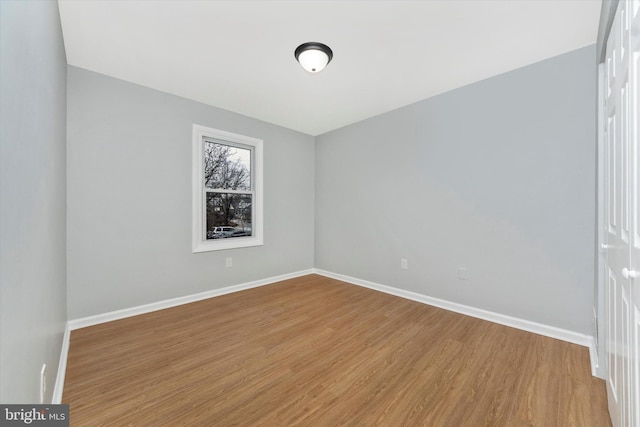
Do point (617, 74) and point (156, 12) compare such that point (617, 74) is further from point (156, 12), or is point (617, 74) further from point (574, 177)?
point (156, 12)

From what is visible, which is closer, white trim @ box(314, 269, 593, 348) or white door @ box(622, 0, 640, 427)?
white door @ box(622, 0, 640, 427)

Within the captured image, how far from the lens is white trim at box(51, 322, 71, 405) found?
157 cm

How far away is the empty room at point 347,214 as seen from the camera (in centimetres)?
120

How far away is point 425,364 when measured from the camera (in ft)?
6.46

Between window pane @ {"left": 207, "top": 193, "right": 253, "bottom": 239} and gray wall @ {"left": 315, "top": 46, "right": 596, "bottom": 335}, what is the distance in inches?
66.1

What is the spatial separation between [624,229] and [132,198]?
3725 millimetres

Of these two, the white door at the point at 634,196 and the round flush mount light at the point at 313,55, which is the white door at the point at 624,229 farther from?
the round flush mount light at the point at 313,55

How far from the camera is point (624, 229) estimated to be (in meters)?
1.10

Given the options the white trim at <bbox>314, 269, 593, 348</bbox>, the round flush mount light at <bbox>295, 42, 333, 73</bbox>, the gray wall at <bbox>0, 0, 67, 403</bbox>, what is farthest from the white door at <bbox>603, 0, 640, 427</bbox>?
the gray wall at <bbox>0, 0, 67, 403</bbox>

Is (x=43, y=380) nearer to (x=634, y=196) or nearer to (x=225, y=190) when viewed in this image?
(x=634, y=196)

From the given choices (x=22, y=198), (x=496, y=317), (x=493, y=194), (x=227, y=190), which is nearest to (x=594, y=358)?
(x=496, y=317)

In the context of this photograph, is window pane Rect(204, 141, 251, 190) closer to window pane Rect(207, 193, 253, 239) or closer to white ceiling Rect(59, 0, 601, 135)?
window pane Rect(207, 193, 253, 239)

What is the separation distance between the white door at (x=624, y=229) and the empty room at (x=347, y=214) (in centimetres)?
2

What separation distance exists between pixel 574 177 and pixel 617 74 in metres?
1.33
